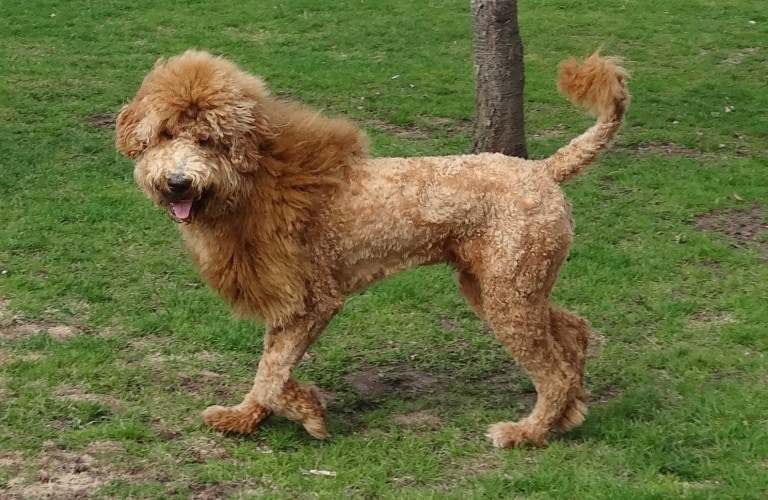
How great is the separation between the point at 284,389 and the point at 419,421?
0.75m

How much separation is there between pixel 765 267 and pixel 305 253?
357cm

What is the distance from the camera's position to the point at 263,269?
13.7ft

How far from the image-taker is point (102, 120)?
30.3 ft

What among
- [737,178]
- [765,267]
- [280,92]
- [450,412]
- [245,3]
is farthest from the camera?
[245,3]

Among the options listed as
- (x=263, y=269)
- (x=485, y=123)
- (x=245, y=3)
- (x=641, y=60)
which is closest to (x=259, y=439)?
(x=263, y=269)

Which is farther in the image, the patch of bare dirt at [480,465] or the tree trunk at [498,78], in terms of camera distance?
the tree trunk at [498,78]

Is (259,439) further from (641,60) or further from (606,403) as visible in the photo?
(641,60)

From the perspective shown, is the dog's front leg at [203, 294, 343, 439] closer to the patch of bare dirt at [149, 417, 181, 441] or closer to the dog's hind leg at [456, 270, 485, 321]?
Result: the patch of bare dirt at [149, 417, 181, 441]

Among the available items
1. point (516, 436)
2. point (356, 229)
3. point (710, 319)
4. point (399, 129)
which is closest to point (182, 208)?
point (356, 229)

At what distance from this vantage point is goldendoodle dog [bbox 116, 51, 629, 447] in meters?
4.15

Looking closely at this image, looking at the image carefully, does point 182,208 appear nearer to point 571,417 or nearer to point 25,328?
point 25,328

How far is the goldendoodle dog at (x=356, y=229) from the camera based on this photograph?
13.6 ft

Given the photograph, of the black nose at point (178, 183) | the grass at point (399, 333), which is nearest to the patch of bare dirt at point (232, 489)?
the grass at point (399, 333)

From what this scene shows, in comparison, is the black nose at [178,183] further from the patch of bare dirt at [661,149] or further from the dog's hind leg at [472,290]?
the patch of bare dirt at [661,149]
